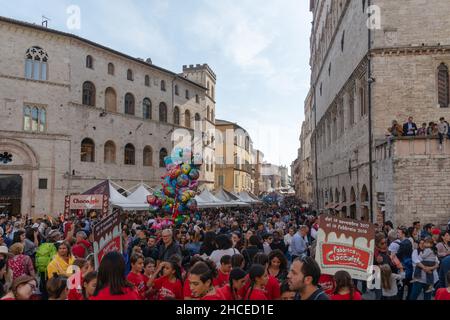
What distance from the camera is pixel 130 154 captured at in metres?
36.9

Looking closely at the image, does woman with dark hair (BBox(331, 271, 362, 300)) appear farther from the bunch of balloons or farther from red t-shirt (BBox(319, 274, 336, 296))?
the bunch of balloons

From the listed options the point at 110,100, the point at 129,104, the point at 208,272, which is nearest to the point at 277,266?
the point at 208,272

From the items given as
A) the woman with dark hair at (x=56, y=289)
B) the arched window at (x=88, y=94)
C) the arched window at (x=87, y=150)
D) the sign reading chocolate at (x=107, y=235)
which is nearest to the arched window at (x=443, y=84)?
the sign reading chocolate at (x=107, y=235)

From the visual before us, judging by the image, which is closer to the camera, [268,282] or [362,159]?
[268,282]

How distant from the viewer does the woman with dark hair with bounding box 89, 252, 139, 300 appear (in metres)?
4.40

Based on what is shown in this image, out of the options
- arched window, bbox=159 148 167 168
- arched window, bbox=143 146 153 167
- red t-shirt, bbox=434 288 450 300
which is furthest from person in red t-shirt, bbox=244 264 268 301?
arched window, bbox=159 148 167 168

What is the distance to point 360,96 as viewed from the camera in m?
23.5

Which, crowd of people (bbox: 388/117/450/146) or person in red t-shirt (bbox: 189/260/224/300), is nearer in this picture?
person in red t-shirt (bbox: 189/260/224/300)

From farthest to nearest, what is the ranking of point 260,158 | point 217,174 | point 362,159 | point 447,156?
point 260,158 → point 217,174 → point 362,159 → point 447,156

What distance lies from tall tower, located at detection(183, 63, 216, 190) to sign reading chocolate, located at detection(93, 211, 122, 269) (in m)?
39.7

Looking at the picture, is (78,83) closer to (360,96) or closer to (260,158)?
(360,96)

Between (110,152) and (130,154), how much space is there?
223cm
